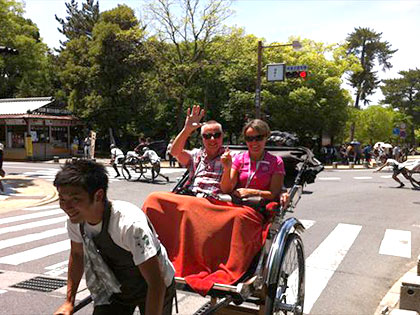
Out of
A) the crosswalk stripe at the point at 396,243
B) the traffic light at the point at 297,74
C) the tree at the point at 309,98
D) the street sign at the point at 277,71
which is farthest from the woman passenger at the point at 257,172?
the tree at the point at 309,98

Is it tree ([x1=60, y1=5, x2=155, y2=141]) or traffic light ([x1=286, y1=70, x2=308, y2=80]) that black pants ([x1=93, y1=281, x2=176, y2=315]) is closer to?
traffic light ([x1=286, y1=70, x2=308, y2=80])

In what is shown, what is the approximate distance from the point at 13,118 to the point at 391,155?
26.8m

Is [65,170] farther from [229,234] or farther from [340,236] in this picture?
[340,236]

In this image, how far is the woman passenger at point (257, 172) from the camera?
3854 mm

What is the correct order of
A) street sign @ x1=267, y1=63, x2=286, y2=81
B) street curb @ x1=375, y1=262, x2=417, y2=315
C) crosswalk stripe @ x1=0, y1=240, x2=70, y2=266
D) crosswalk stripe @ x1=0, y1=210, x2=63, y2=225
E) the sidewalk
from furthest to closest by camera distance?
street sign @ x1=267, y1=63, x2=286, y2=81
the sidewalk
crosswalk stripe @ x1=0, y1=210, x2=63, y2=225
crosswalk stripe @ x1=0, y1=240, x2=70, y2=266
street curb @ x1=375, y1=262, x2=417, y2=315

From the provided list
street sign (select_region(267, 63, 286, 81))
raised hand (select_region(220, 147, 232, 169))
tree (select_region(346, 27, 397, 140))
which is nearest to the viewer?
raised hand (select_region(220, 147, 232, 169))

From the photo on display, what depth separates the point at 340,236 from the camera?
7832mm

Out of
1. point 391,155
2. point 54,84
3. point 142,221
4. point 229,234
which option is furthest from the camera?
point 54,84

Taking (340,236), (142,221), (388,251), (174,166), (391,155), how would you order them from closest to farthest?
(142,221)
(388,251)
(340,236)
(174,166)
(391,155)

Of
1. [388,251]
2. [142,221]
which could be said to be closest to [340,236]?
[388,251]

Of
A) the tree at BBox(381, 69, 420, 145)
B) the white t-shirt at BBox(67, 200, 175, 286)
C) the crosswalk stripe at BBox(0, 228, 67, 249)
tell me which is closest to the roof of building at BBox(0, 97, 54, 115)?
the crosswalk stripe at BBox(0, 228, 67, 249)

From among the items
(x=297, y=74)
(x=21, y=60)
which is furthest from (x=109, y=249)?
(x=21, y=60)

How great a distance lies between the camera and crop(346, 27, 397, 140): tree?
5653 centimetres

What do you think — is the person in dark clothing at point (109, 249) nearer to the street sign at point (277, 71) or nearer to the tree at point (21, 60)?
the street sign at point (277, 71)
